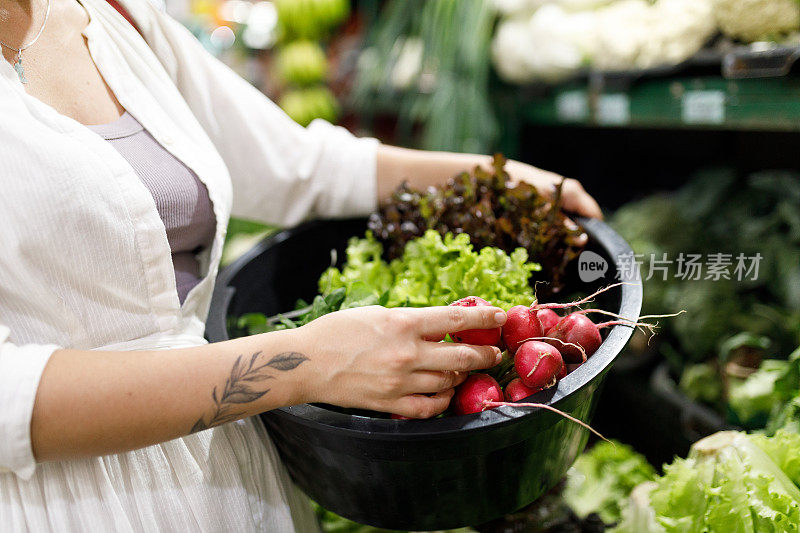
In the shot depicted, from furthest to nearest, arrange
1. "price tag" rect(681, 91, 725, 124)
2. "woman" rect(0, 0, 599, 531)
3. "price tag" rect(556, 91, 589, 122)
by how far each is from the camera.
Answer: "price tag" rect(556, 91, 589, 122)
"price tag" rect(681, 91, 725, 124)
"woman" rect(0, 0, 599, 531)

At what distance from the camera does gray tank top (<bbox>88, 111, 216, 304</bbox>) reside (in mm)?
885

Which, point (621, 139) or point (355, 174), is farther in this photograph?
point (621, 139)

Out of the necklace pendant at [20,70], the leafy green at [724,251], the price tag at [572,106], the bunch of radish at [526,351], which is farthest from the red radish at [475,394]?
the price tag at [572,106]

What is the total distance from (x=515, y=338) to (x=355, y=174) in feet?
1.99

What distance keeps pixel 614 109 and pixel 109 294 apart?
1565 mm

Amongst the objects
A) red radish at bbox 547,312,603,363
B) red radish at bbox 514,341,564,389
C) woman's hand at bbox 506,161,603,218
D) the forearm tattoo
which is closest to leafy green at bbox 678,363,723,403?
woman's hand at bbox 506,161,603,218

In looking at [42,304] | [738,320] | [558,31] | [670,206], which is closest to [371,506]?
[42,304]

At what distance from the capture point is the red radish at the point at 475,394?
75cm

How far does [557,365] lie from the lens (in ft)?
2.53

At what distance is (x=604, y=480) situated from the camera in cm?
160

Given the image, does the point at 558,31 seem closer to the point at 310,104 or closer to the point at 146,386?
the point at 310,104

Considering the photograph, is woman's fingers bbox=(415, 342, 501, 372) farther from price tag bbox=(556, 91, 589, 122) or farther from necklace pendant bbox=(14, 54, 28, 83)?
price tag bbox=(556, 91, 589, 122)

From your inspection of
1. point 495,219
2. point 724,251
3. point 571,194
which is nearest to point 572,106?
point 724,251

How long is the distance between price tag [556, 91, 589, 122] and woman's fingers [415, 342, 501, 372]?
145cm
